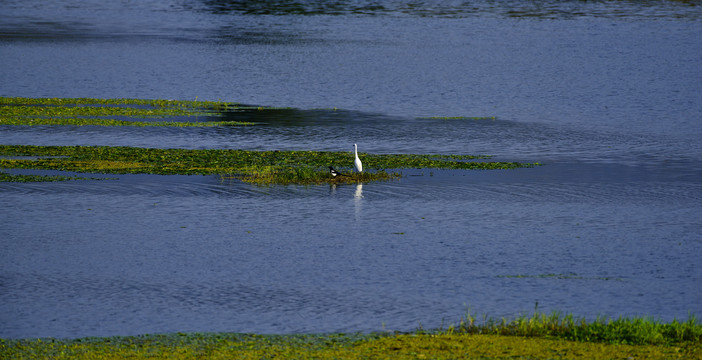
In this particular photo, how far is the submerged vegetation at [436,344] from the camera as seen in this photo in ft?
48.6

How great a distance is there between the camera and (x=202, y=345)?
50.5ft

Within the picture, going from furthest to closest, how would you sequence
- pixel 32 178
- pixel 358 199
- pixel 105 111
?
pixel 105 111 < pixel 32 178 < pixel 358 199

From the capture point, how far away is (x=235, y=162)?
Answer: 32.5 meters

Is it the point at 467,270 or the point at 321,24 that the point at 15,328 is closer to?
the point at 467,270

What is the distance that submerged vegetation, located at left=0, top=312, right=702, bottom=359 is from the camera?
1481 centimetres

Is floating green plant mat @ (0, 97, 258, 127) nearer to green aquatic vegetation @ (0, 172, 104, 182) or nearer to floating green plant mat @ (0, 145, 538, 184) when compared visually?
floating green plant mat @ (0, 145, 538, 184)

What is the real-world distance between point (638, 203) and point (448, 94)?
90.7ft

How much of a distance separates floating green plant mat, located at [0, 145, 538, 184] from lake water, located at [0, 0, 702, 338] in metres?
0.96

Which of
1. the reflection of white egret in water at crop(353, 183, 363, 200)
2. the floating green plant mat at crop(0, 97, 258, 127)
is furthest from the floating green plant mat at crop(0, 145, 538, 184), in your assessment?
the floating green plant mat at crop(0, 97, 258, 127)

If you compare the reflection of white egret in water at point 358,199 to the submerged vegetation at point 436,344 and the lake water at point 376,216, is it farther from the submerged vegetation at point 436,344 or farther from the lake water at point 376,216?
the submerged vegetation at point 436,344

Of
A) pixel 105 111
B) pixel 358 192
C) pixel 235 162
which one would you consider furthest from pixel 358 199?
pixel 105 111

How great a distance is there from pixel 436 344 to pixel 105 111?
108ft

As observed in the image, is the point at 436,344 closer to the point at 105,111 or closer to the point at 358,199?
the point at 358,199

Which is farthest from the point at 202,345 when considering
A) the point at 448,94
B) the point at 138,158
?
the point at 448,94
